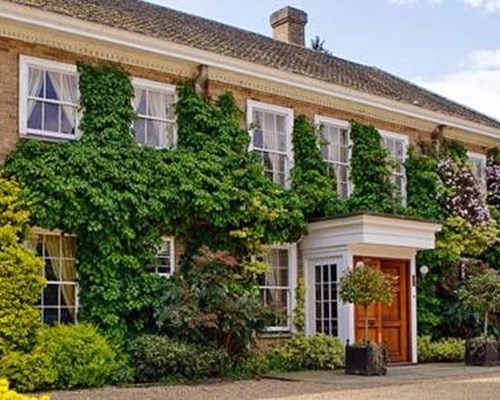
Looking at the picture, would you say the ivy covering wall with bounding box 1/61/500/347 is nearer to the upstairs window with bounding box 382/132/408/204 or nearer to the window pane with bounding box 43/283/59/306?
the window pane with bounding box 43/283/59/306

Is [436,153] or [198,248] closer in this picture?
[198,248]

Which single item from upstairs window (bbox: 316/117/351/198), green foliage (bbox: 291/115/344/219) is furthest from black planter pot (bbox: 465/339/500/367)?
upstairs window (bbox: 316/117/351/198)

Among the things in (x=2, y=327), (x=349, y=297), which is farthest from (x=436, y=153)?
(x=2, y=327)

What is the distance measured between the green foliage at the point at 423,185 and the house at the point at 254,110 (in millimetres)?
256

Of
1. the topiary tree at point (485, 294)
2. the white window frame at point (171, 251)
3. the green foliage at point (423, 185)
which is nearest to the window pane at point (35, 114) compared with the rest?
the white window frame at point (171, 251)

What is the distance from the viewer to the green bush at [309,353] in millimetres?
17172

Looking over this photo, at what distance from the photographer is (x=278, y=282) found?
60.5ft

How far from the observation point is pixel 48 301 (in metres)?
14.7

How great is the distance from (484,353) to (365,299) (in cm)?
397

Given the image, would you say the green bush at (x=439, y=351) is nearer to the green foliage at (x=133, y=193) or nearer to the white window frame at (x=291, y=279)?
the white window frame at (x=291, y=279)

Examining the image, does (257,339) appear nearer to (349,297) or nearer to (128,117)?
(349,297)

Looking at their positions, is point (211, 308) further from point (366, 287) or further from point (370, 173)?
point (370, 173)

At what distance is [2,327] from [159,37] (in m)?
6.42

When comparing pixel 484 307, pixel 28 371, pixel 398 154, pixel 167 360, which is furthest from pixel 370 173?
pixel 28 371
